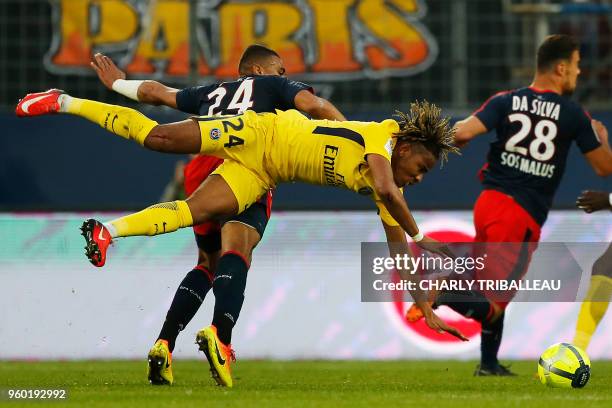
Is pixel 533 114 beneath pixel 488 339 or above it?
above

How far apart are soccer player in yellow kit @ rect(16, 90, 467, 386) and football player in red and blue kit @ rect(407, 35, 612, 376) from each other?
175 cm

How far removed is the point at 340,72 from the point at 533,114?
161 inches

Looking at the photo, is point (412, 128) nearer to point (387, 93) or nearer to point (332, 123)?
point (332, 123)

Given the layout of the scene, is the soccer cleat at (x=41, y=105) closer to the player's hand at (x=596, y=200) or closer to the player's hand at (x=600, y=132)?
the player's hand at (x=596, y=200)

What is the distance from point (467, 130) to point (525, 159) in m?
0.53

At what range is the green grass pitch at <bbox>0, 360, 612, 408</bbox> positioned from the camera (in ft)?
22.4

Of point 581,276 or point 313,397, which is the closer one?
point 313,397

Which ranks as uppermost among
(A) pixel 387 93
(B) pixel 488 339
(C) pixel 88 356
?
(A) pixel 387 93

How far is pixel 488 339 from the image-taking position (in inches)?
378

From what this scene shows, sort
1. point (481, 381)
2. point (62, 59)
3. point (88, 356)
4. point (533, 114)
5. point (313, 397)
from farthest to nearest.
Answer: point (62, 59), point (88, 356), point (533, 114), point (481, 381), point (313, 397)

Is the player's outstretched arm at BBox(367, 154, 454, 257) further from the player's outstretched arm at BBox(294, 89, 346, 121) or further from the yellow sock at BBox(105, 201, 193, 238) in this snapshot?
the yellow sock at BBox(105, 201, 193, 238)

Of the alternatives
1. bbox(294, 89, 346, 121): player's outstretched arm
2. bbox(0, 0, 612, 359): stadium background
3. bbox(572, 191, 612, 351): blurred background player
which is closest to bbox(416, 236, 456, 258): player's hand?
bbox(294, 89, 346, 121): player's outstretched arm

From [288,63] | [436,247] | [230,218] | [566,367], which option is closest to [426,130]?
[436,247]

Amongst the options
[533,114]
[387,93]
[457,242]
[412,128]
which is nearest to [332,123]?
[412,128]
